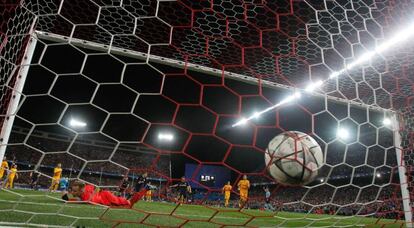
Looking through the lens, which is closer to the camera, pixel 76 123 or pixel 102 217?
pixel 102 217

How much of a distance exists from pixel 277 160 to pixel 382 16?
2780mm

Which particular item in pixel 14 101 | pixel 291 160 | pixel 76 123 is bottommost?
pixel 291 160

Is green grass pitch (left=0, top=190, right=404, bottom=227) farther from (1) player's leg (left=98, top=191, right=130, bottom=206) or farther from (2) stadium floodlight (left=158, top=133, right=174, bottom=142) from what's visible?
(2) stadium floodlight (left=158, top=133, right=174, bottom=142)

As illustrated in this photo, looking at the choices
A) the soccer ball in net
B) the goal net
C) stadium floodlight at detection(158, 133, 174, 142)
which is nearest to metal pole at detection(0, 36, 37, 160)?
the goal net

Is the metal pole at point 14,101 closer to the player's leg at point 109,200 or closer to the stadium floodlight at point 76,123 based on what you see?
the player's leg at point 109,200

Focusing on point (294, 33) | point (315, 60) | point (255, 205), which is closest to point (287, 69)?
point (294, 33)

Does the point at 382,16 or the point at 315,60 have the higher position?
the point at 382,16

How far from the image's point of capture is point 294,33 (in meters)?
4.40

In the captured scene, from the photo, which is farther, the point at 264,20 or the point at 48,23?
the point at 264,20

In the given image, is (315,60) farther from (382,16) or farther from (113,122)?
(113,122)

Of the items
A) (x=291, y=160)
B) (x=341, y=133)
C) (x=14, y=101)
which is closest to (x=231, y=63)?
(x=291, y=160)

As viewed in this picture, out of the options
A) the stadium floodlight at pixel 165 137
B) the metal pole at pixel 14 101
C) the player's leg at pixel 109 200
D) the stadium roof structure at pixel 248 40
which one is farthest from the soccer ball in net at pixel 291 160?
the stadium floodlight at pixel 165 137

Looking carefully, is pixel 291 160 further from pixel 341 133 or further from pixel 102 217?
pixel 341 133

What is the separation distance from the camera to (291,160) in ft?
8.48
